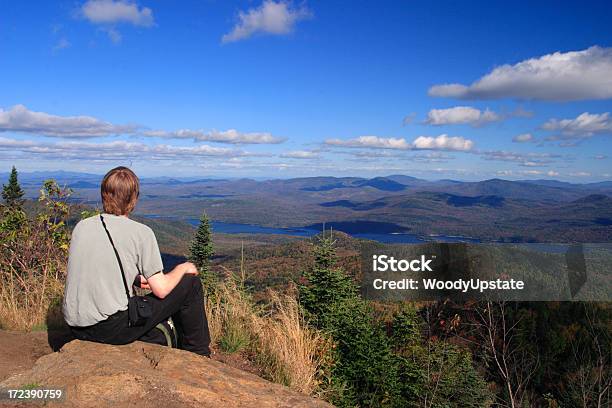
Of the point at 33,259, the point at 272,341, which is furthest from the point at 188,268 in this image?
the point at 33,259

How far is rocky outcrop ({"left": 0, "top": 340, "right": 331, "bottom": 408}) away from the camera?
3.00 meters

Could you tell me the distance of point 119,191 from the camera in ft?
11.6

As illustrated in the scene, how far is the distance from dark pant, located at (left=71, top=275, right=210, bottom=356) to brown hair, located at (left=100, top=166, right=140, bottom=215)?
0.83 meters

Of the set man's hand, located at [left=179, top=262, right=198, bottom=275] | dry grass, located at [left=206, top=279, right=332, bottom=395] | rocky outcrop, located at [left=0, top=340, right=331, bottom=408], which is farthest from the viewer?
dry grass, located at [left=206, top=279, right=332, bottom=395]

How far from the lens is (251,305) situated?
6234 millimetres

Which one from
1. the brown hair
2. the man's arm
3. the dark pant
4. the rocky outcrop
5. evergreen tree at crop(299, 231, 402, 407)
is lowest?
evergreen tree at crop(299, 231, 402, 407)

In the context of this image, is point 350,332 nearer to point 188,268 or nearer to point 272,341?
point 272,341

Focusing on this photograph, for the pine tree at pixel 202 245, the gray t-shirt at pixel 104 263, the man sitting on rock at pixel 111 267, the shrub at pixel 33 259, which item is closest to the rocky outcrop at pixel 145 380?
the man sitting on rock at pixel 111 267

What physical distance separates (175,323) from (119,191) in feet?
4.88

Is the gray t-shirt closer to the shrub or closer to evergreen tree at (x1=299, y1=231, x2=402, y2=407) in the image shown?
the shrub

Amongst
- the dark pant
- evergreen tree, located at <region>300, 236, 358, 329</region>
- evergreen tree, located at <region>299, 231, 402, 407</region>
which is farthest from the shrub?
evergreen tree, located at <region>300, 236, 358, 329</region>

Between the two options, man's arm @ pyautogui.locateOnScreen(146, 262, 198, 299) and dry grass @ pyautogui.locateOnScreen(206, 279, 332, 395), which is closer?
man's arm @ pyautogui.locateOnScreen(146, 262, 198, 299)

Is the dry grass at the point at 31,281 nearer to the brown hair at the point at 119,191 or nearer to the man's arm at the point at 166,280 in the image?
the man's arm at the point at 166,280

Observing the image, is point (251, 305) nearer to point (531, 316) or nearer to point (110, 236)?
point (110, 236)
